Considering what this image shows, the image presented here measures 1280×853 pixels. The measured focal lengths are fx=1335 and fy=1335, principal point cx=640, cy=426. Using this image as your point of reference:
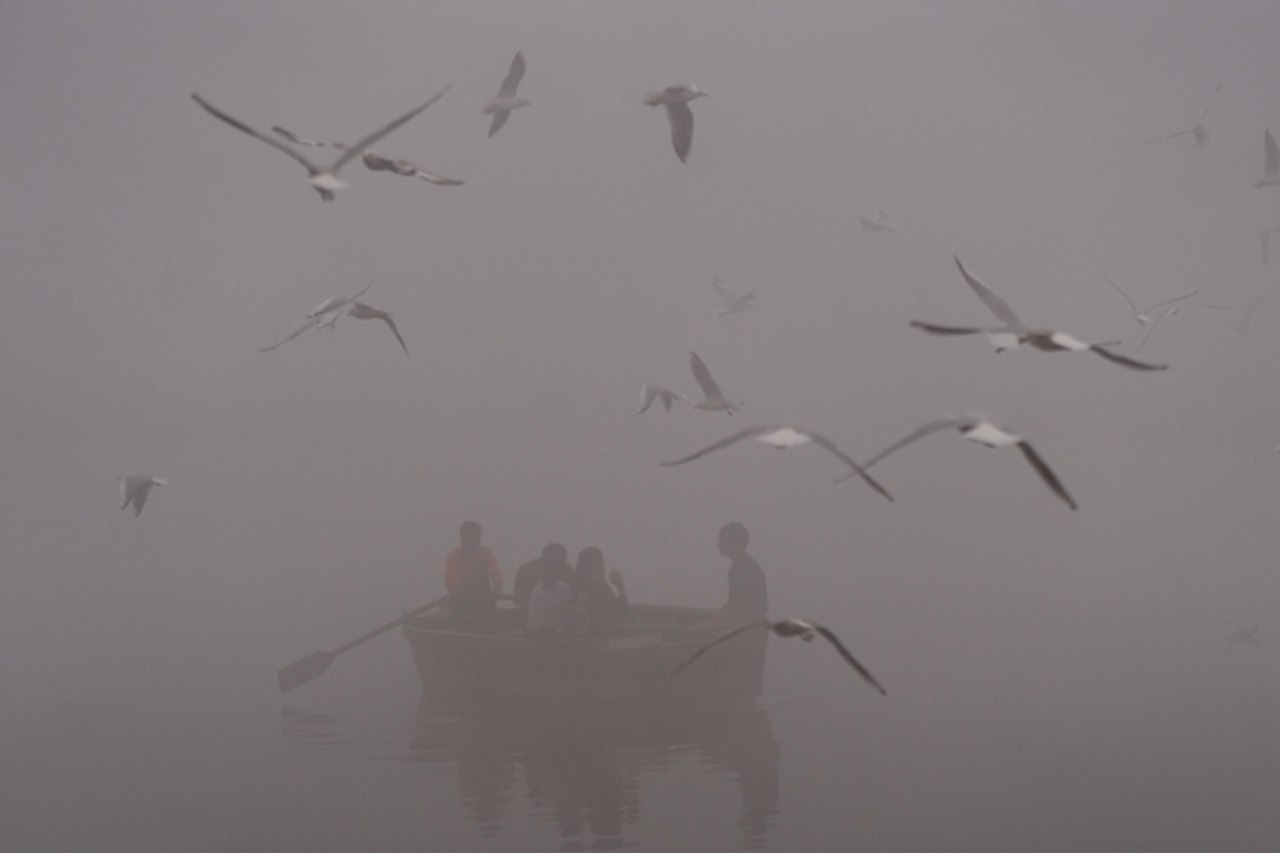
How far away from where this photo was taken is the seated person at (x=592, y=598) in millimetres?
8305

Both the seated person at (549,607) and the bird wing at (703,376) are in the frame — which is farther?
the seated person at (549,607)

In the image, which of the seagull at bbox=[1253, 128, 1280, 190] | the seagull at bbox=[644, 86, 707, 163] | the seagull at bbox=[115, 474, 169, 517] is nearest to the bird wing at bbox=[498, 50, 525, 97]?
the seagull at bbox=[644, 86, 707, 163]

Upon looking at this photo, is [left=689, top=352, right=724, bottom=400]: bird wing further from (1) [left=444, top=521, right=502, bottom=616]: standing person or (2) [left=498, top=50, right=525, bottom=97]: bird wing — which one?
(1) [left=444, top=521, right=502, bottom=616]: standing person

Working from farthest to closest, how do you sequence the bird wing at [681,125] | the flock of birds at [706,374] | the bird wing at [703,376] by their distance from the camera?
the bird wing at [703,376], the bird wing at [681,125], the flock of birds at [706,374]

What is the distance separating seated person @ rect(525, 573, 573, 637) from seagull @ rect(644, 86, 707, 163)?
335 cm

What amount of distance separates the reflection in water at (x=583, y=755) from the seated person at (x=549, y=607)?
2.01 feet

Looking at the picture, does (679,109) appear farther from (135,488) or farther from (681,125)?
(135,488)

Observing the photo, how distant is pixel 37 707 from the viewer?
1082 centimetres

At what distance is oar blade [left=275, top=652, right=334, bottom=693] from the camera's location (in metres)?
10.1

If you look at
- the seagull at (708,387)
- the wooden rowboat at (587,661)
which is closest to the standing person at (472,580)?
the wooden rowboat at (587,661)

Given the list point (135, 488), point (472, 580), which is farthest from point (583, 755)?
point (135, 488)

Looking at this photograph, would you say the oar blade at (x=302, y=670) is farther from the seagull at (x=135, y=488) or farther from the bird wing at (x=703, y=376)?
the bird wing at (x=703, y=376)

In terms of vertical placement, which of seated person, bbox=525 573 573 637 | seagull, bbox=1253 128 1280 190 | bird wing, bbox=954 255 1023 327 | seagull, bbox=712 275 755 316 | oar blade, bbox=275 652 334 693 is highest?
seagull, bbox=1253 128 1280 190

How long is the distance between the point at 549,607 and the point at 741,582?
1206 mm
